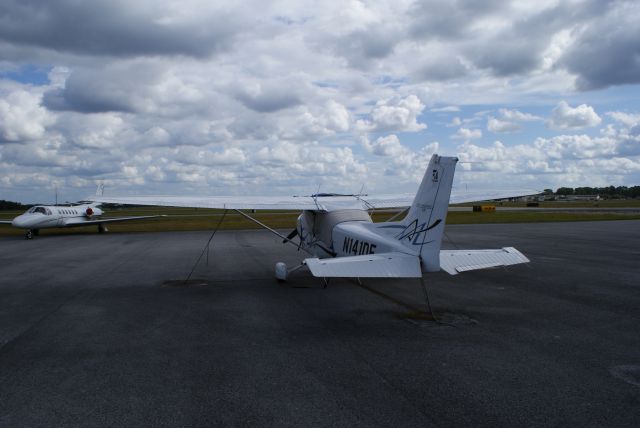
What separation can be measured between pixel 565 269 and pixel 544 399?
10.6m


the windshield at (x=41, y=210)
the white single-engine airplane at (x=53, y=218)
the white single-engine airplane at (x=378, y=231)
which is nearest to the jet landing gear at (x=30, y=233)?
the white single-engine airplane at (x=53, y=218)

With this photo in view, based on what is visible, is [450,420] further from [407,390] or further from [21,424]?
[21,424]

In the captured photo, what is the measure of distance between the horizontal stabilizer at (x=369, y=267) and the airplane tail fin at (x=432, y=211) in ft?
0.90

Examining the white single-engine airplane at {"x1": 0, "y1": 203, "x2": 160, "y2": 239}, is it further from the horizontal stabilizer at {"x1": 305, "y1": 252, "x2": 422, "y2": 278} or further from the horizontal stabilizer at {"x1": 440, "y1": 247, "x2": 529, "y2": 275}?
the horizontal stabilizer at {"x1": 440, "y1": 247, "x2": 529, "y2": 275}

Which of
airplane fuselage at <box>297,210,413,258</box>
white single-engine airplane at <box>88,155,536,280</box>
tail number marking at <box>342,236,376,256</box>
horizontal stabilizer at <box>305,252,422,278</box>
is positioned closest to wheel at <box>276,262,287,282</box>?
white single-engine airplane at <box>88,155,536,280</box>

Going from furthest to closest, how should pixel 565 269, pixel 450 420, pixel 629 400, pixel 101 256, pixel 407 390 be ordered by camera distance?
pixel 101 256, pixel 565 269, pixel 407 390, pixel 629 400, pixel 450 420

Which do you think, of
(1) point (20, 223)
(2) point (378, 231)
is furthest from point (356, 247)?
(1) point (20, 223)

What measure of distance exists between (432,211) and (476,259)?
1725 mm

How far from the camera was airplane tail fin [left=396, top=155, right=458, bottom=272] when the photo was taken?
8.60 meters

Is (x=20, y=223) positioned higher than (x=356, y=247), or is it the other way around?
(x=20, y=223)

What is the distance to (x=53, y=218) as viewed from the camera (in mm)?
30234

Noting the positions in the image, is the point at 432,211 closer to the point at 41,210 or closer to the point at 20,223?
the point at 20,223

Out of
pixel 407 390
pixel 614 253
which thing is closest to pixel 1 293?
pixel 407 390

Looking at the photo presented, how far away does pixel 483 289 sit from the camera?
11336mm
